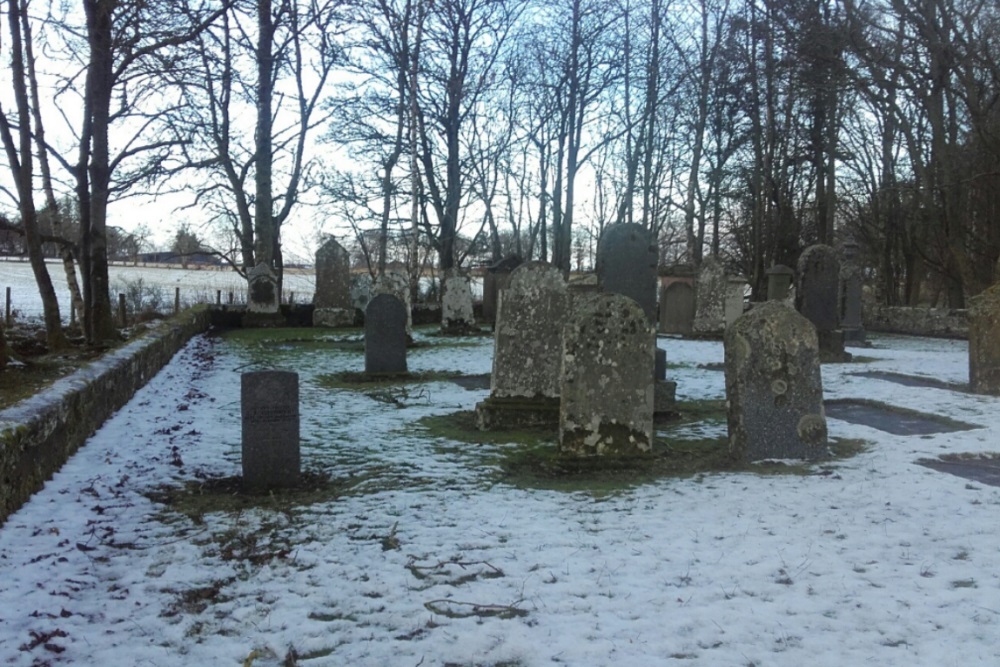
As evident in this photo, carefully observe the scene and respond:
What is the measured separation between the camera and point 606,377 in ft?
19.8

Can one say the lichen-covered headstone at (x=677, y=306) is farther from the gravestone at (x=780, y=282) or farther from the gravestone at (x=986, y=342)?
the gravestone at (x=986, y=342)

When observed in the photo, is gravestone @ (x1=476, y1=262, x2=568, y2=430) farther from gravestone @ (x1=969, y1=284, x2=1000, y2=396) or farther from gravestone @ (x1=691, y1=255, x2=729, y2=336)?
gravestone @ (x1=691, y1=255, x2=729, y2=336)

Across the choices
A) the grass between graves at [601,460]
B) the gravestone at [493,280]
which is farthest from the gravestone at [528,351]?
the gravestone at [493,280]

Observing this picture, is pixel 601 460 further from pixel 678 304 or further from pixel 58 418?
pixel 678 304

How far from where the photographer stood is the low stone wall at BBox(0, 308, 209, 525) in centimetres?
454

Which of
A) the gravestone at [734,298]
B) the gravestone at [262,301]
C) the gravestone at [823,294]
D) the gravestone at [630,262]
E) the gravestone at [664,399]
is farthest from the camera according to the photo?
the gravestone at [262,301]

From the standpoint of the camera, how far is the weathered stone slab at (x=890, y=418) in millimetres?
7297

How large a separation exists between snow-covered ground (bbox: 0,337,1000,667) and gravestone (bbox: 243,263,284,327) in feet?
45.0

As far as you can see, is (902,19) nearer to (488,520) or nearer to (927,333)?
Answer: (927,333)

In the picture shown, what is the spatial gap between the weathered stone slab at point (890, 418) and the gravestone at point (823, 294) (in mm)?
4724

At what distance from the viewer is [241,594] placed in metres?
3.59

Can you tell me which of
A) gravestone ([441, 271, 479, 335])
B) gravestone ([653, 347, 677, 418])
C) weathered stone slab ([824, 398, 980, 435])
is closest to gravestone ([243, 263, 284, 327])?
gravestone ([441, 271, 479, 335])

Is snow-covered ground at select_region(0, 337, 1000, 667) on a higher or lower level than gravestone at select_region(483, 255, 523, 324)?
lower

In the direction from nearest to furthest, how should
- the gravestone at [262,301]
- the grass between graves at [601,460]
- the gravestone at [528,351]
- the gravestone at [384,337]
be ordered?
the grass between graves at [601,460], the gravestone at [528,351], the gravestone at [384,337], the gravestone at [262,301]
